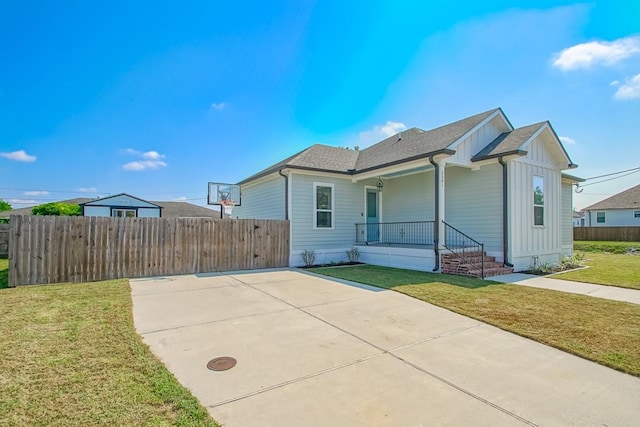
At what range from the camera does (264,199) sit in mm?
13734

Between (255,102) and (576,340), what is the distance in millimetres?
13299

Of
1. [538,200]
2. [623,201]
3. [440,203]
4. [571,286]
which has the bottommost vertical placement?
[571,286]

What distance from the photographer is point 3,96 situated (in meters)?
11.2

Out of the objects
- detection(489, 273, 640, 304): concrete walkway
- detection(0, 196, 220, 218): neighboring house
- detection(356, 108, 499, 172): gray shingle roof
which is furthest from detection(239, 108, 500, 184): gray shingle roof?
detection(0, 196, 220, 218): neighboring house

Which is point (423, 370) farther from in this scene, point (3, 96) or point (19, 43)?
point (3, 96)

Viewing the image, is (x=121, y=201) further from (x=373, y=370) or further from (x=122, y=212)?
(x=373, y=370)

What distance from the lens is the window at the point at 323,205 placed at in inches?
463

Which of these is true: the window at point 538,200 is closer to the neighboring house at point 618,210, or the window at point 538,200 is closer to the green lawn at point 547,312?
the green lawn at point 547,312

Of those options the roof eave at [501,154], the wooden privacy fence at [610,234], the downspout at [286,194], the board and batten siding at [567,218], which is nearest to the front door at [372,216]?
the downspout at [286,194]

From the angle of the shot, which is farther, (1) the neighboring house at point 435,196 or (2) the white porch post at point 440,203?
(1) the neighboring house at point 435,196

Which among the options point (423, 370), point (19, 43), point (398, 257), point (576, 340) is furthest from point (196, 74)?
point (576, 340)

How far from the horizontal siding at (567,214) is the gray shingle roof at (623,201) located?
23005 mm

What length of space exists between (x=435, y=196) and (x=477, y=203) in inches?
83.7

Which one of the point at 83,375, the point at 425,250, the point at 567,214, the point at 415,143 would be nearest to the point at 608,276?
the point at 425,250
